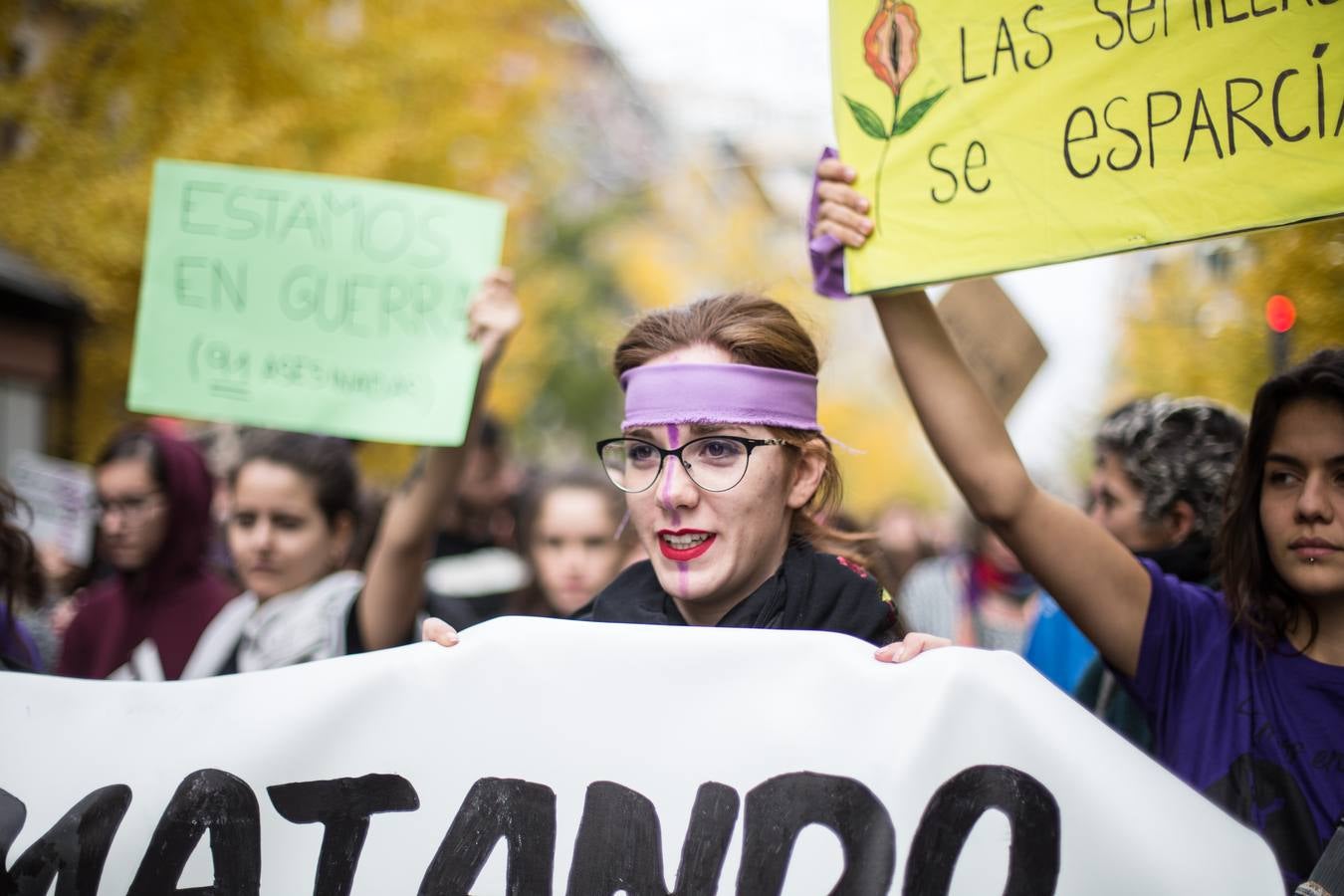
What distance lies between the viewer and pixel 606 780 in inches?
76.9

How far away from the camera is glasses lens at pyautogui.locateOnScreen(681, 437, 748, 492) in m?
2.07

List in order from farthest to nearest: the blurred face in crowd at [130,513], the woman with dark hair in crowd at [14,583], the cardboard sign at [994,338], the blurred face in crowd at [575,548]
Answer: the blurred face in crowd at [575,548]
the blurred face in crowd at [130,513]
the cardboard sign at [994,338]
the woman with dark hair in crowd at [14,583]

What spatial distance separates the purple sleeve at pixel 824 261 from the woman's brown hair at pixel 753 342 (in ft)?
0.32

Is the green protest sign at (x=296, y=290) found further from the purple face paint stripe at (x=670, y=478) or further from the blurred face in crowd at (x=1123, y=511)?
the blurred face in crowd at (x=1123, y=511)

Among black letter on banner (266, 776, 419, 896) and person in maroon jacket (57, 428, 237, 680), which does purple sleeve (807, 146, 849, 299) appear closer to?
black letter on banner (266, 776, 419, 896)

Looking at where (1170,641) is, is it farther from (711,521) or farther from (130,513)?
(130,513)

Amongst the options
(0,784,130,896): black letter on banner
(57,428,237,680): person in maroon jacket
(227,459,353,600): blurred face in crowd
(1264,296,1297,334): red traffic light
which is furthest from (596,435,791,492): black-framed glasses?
(57,428,237,680): person in maroon jacket

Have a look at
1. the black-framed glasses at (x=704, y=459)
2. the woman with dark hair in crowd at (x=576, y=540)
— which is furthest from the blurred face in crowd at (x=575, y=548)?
the black-framed glasses at (x=704, y=459)

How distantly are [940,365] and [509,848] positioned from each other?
1197 mm

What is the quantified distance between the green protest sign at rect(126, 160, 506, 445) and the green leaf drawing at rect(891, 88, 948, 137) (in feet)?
4.70

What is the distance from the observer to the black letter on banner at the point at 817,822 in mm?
1812

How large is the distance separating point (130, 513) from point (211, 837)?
6.58 feet

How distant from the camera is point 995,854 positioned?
5.89ft

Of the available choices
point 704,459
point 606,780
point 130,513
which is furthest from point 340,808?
point 130,513
